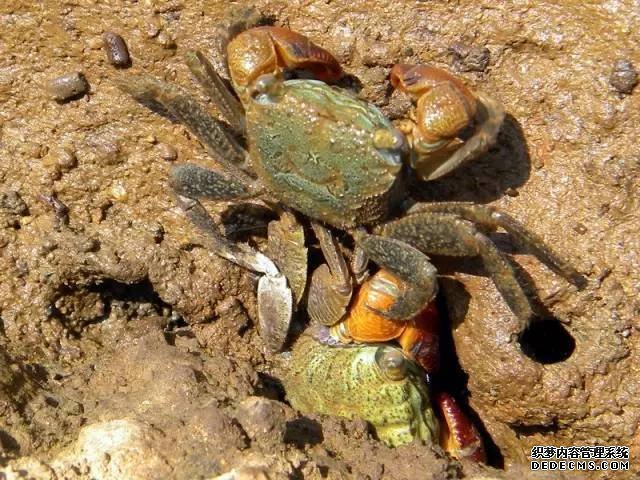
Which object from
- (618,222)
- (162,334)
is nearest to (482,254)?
(618,222)

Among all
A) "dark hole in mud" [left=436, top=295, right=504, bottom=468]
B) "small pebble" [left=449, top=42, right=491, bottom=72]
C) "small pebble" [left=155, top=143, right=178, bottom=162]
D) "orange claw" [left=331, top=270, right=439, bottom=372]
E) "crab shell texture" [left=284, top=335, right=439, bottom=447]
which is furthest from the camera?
"dark hole in mud" [left=436, top=295, right=504, bottom=468]

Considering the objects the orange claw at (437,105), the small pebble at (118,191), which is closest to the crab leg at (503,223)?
the orange claw at (437,105)

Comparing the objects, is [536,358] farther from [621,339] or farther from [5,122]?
[5,122]

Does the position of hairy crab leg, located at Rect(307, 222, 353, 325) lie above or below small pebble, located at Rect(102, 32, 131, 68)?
below

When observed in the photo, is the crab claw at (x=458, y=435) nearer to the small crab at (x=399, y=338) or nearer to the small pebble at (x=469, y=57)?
the small crab at (x=399, y=338)

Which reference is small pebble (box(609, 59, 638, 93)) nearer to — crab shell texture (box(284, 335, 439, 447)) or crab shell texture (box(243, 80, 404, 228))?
crab shell texture (box(243, 80, 404, 228))

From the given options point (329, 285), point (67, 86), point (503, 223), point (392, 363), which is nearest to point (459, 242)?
point (503, 223)

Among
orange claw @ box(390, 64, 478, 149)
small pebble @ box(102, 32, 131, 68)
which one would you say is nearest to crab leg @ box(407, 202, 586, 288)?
orange claw @ box(390, 64, 478, 149)
